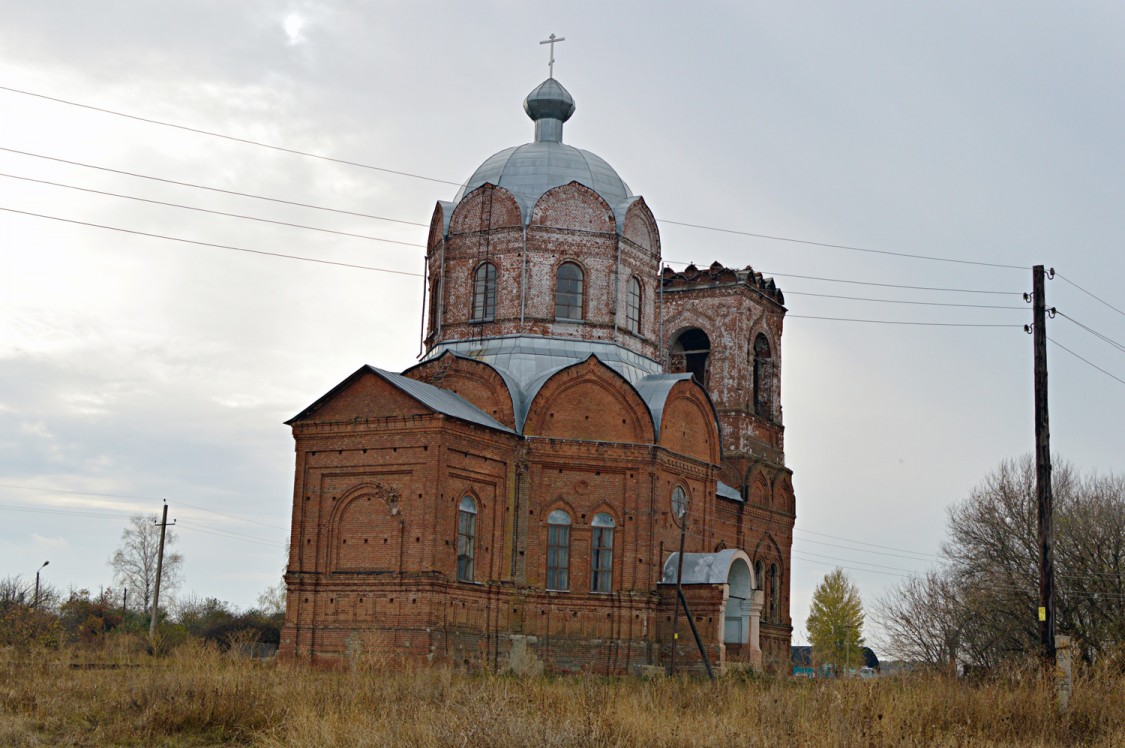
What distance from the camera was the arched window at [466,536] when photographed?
30.0 m

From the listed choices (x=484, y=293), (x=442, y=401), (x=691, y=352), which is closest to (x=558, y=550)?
(x=442, y=401)

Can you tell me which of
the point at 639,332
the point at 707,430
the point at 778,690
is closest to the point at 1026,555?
the point at 707,430

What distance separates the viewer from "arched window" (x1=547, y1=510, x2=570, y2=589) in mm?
31703

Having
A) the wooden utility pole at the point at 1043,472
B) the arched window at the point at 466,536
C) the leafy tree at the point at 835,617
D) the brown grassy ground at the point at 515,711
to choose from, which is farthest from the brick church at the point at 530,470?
the leafy tree at the point at 835,617

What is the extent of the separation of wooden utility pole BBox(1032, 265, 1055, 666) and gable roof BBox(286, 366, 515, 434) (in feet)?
42.1

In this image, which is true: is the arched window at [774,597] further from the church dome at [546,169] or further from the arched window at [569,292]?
the church dome at [546,169]

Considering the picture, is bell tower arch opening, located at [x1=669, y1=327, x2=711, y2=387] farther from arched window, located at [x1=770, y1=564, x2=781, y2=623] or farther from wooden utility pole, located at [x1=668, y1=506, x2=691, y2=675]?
wooden utility pole, located at [x1=668, y1=506, x2=691, y2=675]

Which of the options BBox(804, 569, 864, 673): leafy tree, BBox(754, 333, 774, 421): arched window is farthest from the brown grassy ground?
BBox(804, 569, 864, 673): leafy tree

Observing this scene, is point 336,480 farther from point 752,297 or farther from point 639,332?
point 752,297

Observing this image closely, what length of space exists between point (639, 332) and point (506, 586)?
354 inches

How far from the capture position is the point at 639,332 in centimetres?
3647

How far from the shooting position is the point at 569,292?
35.2 metres

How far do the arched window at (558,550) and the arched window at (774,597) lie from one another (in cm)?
1143

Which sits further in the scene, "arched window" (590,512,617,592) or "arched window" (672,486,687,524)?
"arched window" (672,486,687,524)
